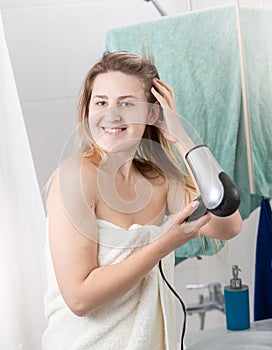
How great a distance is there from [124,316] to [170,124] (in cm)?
35

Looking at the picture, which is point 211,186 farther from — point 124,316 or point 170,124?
point 124,316

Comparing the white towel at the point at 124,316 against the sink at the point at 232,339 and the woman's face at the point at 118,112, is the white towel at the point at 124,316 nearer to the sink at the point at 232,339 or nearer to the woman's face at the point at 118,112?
the woman's face at the point at 118,112

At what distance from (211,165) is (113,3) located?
907 mm

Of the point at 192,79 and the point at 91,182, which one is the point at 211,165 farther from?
the point at 192,79

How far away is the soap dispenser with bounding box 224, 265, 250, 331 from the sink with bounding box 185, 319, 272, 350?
0.02m

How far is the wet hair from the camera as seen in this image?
4.55ft

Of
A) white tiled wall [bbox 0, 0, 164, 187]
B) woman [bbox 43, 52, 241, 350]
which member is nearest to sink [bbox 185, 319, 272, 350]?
woman [bbox 43, 52, 241, 350]

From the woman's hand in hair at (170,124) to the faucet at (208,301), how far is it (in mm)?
742

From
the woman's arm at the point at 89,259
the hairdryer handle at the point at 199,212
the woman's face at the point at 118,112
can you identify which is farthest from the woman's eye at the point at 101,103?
the hairdryer handle at the point at 199,212

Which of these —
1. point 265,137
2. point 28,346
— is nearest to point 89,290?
point 28,346

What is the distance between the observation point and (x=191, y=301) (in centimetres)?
203

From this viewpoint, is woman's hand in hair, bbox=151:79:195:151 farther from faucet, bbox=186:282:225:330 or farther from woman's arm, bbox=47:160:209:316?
faucet, bbox=186:282:225:330

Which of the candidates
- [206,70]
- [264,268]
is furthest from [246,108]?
[264,268]

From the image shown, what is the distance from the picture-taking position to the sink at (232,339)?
63.7 inches
